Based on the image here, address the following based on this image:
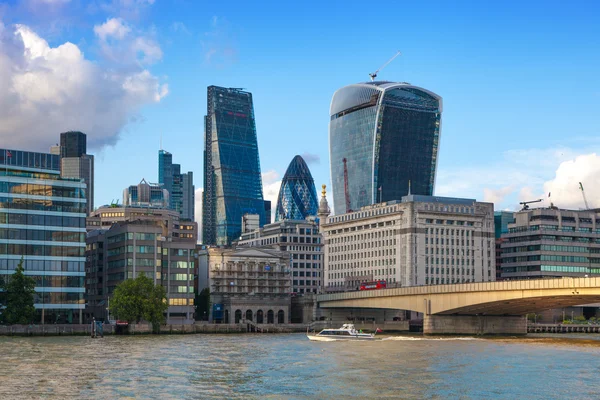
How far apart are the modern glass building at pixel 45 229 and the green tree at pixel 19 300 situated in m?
13.3

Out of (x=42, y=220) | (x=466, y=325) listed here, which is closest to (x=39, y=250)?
(x=42, y=220)

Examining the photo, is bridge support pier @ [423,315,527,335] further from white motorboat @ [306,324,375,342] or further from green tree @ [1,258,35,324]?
green tree @ [1,258,35,324]

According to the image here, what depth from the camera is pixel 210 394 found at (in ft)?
255

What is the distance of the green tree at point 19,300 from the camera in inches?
6663

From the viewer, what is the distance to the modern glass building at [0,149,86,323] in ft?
609

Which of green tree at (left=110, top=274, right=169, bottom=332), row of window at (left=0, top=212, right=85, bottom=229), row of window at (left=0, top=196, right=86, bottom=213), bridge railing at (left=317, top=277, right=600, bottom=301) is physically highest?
row of window at (left=0, top=196, right=86, bottom=213)

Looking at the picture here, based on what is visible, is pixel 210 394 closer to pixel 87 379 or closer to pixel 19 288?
pixel 87 379

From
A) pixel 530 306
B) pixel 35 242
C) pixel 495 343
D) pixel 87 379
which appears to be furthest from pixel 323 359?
pixel 35 242

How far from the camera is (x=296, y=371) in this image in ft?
319

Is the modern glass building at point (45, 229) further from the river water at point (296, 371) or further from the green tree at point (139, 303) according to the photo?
the river water at point (296, 371)

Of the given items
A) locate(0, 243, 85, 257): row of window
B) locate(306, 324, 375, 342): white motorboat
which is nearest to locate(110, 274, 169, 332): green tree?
locate(0, 243, 85, 257): row of window

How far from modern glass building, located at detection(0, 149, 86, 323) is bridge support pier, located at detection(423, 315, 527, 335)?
72.6 metres

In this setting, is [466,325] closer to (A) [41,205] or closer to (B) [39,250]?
(B) [39,250]

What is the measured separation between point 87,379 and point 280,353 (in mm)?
40710
